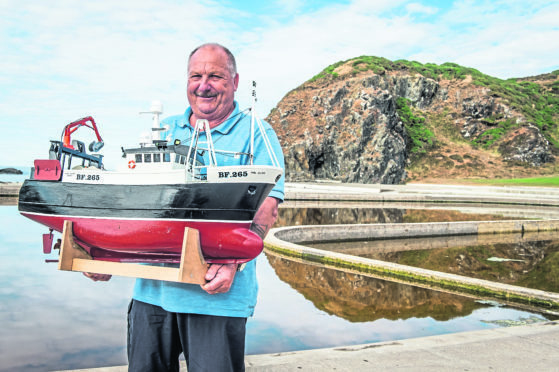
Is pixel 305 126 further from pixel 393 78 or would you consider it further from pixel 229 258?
pixel 229 258

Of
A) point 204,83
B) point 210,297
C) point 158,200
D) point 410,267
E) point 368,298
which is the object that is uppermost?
point 204,83

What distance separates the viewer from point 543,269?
15.2 meters

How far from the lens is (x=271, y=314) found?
947 centimetres

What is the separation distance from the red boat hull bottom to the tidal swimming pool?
4846 millimetres

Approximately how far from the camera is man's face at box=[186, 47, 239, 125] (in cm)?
294

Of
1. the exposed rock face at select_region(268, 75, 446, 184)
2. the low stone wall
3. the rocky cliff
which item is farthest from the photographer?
the rocky cliff

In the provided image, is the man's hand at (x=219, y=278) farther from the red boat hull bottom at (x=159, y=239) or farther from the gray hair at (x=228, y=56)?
the gray hair at (x=228, y=56)

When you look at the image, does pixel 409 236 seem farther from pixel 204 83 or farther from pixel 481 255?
pixel 204 83

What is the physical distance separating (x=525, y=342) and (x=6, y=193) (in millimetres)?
38939

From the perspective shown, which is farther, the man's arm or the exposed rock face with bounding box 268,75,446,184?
the exposed rock face with bounding box 268,75,446,184

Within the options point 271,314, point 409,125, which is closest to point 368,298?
point 271,314

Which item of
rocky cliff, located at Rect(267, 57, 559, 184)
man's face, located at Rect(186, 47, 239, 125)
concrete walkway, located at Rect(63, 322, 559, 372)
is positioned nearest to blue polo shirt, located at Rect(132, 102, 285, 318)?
man's face, located at Rect(186, 47, 239, 125)

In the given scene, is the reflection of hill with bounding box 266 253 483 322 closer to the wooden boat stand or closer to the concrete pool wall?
the concrete pool wall

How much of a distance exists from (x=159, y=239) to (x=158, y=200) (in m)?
0.25
